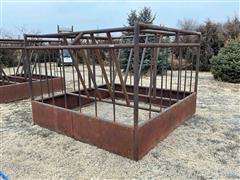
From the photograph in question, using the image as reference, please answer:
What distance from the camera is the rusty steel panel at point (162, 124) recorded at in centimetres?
188

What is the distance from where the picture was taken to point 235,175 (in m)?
1.63

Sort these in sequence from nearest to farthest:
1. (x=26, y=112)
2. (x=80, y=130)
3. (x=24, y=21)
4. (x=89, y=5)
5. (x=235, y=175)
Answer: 1. (x=235, y=175)
2. (x=80, y=130)
3. (x=26, y=112)
4. (x=89, y=5)
5. (x=24, y=21)

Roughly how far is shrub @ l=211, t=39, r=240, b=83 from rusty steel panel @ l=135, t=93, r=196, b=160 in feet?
10.3

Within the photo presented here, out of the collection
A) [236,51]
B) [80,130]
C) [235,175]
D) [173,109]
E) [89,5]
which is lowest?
[235,175]

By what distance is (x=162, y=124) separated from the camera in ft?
7.16

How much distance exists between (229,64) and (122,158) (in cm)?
478

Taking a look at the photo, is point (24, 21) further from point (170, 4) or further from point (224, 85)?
point (224, 85)

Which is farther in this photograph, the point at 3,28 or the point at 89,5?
the point at 3,28

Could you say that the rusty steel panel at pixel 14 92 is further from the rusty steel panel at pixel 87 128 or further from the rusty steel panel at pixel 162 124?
the rusty steel panel at pixel 162 124

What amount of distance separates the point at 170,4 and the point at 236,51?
21.1 feet

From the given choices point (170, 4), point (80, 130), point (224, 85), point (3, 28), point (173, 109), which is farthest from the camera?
point (3, 28)

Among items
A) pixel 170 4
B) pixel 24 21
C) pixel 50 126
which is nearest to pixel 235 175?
pixel 50 126

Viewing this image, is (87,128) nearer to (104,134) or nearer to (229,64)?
(104,134)

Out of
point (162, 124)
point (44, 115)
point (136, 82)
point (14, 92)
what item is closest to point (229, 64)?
point (162, 124)
